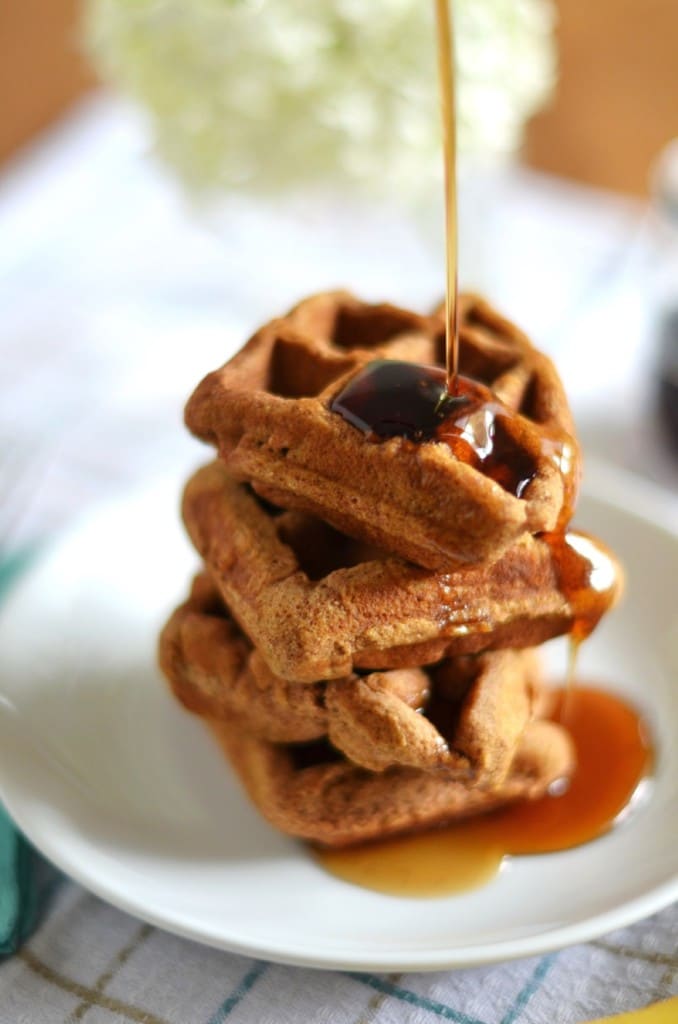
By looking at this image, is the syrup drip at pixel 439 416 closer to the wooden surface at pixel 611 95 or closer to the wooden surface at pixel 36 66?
the wooden surface at pixel 611 95

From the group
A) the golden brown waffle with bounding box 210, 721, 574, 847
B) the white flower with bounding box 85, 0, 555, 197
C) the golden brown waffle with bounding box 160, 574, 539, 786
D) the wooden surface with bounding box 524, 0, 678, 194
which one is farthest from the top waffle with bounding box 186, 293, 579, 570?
the wooden surface with bounding box 524, 0, 678, 194

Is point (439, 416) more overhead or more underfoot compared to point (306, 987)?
more overhead

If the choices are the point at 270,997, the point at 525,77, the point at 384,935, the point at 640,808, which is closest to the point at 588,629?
the point at 640,808

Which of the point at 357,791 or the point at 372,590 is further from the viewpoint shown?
the point at 357,791

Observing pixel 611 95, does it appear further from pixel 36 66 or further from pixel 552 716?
pixel 552 716

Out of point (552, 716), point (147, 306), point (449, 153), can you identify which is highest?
point (449, 153)

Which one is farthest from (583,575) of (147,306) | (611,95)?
(611,95)

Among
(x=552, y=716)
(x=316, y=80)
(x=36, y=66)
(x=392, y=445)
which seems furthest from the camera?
(x=36, y=66)

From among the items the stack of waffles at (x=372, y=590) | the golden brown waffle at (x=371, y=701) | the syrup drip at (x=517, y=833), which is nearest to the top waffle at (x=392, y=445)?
the stack of waffles at (x=372, y=590)
